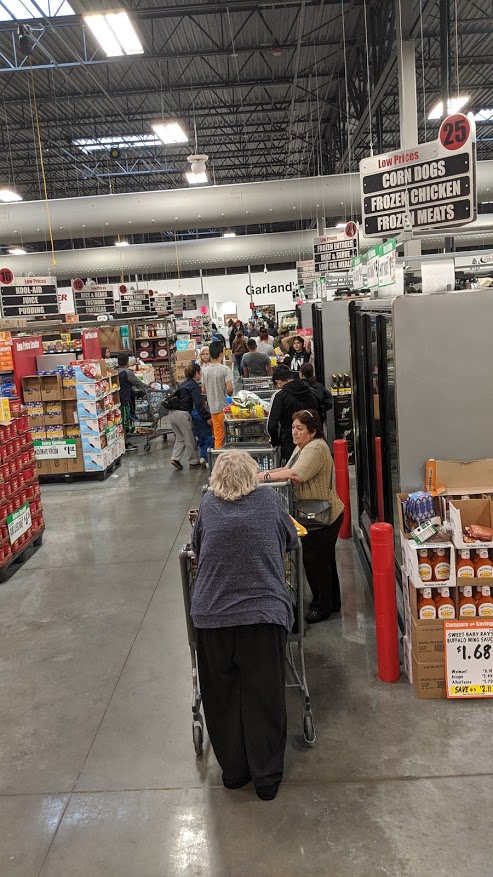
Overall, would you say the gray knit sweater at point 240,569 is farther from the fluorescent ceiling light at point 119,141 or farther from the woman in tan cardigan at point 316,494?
the fluorescent ceiling light at point 119,141

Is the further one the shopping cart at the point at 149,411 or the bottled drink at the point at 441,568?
the shopping cart at the point at 149,411

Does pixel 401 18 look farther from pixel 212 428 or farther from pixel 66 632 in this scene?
pixel 66 632

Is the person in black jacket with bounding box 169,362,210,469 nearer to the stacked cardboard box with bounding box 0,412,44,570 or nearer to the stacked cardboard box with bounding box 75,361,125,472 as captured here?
the stacked cardboard box with bounding box 75,361,125,472

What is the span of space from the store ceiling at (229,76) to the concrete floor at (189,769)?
8927 mm

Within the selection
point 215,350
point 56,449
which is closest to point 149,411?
point 56,449

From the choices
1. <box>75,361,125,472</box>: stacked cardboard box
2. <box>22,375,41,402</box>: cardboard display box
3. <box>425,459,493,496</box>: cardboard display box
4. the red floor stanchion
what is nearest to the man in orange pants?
<box>75,361,125,472</box>: stacked cardboard box

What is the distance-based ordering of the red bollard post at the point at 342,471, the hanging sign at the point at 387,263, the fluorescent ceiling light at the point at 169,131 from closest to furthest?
the hanging sign at the point at 387,263 < the red bollard post at the point at 342,471 < the fluorescent ceiling light at the point at 169,131

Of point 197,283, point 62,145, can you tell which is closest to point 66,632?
point 62,145

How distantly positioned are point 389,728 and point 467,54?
1555 centimetres

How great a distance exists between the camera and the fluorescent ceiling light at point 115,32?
22.3ft

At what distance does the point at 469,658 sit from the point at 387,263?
259 centimetres

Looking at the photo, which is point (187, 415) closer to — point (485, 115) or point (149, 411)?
point (149, 411)

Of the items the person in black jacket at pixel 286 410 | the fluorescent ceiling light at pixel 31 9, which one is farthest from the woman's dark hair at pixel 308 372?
the fluorescent ceiling light at pixel 31 9

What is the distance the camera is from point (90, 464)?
10.1 meters
